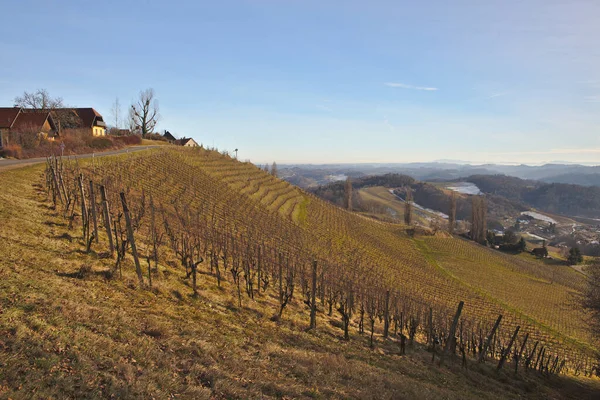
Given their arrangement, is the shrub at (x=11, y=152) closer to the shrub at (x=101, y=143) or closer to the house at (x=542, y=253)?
the shrub at (x=101, y=143)

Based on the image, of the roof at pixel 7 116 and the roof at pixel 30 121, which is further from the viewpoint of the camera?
the roof at pixel 30 121

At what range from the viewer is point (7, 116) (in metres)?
40.8

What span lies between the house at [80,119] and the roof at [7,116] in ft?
30.4

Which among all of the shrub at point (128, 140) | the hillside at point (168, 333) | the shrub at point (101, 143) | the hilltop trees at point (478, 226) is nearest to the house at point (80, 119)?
the shrub at point (128, 140)

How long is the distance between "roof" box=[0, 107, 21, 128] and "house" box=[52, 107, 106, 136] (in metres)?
9.27

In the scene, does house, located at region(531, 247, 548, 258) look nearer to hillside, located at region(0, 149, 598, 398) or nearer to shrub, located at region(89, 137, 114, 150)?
hillside, located at region(0, 149, 598, 398)

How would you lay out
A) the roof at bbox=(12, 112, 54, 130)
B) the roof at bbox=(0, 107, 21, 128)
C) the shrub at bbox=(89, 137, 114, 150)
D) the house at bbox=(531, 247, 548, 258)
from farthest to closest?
the house at bbox=(531, 247, 548, 258) → the shrub at bbox=(89, 137, 114, 150) → the roof at bbox=(12, 112, 54, 130) → the roof at bbox=(0, 107, 21, 128)

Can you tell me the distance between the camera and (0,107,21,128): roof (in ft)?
129

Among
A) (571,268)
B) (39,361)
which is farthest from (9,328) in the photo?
(571,268)

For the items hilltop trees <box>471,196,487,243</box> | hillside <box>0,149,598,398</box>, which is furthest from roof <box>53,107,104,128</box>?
hilltop trees <box>471,196,487,243</box>

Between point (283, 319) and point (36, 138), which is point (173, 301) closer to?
point (283, 319)

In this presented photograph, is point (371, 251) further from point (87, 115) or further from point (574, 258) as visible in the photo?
point (574, 258)

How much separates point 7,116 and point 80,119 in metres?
15.0

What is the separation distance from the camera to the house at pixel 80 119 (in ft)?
175
